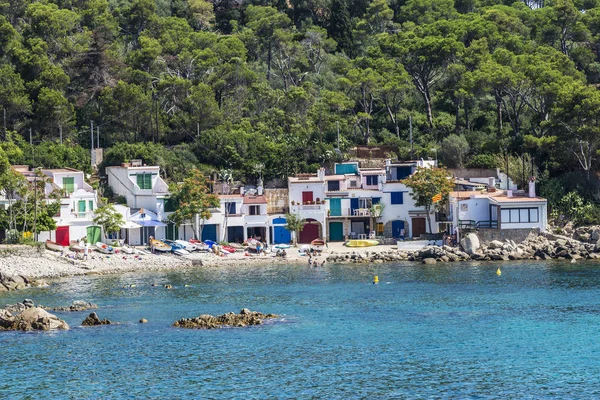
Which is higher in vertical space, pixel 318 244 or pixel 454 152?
pixel 454 152

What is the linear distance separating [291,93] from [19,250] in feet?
103

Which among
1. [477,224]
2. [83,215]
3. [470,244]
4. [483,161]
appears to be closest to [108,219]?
[83,215]

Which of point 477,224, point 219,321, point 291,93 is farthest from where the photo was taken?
point 291,93

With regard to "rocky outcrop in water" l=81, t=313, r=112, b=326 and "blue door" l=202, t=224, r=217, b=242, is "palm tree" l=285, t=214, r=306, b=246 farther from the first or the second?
"rocky outcrop in water" l=81, t=313, r=112, b=326

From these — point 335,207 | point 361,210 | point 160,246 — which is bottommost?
point 160,246

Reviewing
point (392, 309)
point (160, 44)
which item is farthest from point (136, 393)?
point (160, 44)

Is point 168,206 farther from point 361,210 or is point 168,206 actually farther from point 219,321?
point 219,321

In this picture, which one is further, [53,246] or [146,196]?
[146,196]

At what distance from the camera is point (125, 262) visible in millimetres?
68375

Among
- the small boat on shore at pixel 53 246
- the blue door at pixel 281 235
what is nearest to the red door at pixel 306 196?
the blue door at pixel 281 235

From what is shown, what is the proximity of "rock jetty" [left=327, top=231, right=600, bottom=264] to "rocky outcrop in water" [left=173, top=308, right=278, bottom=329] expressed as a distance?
22.4 meters

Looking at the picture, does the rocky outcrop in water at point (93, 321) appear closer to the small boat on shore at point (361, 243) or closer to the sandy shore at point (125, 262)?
the sandy shore at point (125, 262)

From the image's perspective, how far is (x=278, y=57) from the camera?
343 feet

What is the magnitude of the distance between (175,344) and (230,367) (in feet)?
14.0
